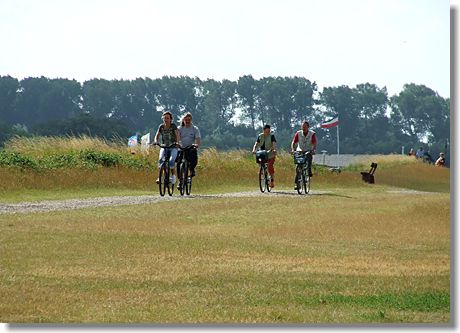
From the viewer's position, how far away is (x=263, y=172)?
1030 inches

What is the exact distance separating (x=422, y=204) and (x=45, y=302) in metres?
13.5

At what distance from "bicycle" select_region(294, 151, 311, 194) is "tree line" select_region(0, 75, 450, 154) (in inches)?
32.9

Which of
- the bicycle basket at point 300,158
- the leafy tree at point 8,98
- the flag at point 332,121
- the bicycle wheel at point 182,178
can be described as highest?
the leafy tree at point 8,98

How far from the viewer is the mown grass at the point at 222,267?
8.52m

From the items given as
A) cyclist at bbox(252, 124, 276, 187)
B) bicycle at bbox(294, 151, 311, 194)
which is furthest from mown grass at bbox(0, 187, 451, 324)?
bicycle at bbox(294, 151, 311, 194)

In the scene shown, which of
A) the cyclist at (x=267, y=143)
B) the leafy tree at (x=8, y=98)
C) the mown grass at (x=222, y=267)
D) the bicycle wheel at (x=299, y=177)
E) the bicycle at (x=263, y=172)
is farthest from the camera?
the bicycle at (x=263, y=172)

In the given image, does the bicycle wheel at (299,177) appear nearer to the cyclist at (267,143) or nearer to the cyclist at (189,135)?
the cyclist at (267,143)

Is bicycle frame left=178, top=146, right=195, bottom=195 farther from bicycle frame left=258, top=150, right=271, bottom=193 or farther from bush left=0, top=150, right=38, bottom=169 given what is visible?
bush left=0, top=150, right=38, bottom=169

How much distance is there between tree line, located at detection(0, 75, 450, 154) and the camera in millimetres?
16500

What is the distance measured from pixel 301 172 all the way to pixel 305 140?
137cm

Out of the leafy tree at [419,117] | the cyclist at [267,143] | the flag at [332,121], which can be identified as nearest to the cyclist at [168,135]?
the cyclist at [267,143]

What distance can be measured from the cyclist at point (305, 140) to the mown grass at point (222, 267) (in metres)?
5.44

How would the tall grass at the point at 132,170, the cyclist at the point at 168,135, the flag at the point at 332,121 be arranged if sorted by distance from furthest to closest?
the tall grass at the point at 132,170 → the cyclist at the point at 168,135 → the flag at the point at 332,121

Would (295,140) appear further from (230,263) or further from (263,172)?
(230,263)
